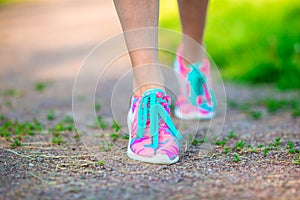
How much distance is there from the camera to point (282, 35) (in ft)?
13.8

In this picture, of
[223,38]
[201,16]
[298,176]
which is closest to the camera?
[298,176]

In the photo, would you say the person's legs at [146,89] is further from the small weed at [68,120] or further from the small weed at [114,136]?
the small weed at [68,120]

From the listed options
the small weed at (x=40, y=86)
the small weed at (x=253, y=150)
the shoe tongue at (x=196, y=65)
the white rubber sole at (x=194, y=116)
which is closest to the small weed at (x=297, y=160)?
the small weed at (x=253, y=150)

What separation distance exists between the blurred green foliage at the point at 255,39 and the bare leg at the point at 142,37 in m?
1.93

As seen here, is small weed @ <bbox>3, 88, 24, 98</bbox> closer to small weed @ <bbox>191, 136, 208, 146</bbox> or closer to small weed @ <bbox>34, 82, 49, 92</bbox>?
small weed @ <bbox>34, 82, 49, 92</bbox>

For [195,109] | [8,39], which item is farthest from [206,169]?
[8,39]

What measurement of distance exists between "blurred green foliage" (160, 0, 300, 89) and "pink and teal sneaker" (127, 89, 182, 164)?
1.92m

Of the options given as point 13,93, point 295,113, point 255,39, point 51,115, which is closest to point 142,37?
point 51,115

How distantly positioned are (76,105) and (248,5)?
3.25 meters

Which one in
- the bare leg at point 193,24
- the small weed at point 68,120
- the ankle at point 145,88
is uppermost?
the bare leg at point 193,24

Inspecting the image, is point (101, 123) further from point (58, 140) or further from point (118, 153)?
point (118, 153)

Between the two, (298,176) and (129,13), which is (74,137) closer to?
(129,13)

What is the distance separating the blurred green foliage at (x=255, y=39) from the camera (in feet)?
13.2

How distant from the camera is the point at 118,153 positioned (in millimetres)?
2104
